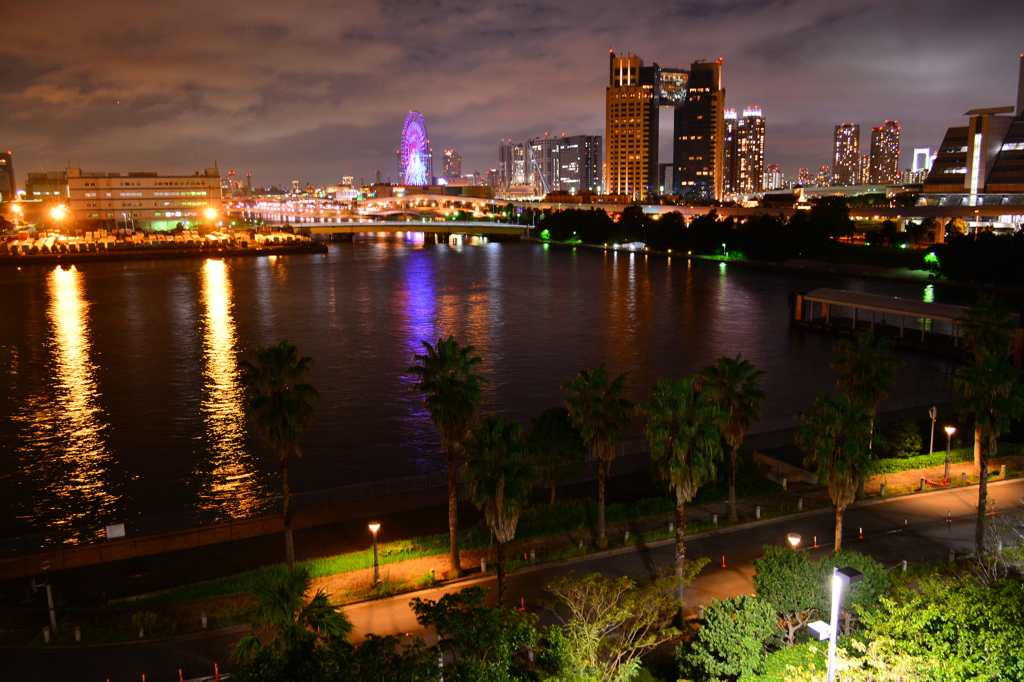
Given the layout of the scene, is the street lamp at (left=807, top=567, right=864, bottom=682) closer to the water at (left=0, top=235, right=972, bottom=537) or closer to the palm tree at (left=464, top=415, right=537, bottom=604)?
the palm tree at (left=464, top=415, right=537, bottom=604)

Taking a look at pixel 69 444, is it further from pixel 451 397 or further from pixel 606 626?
pixel 606 626

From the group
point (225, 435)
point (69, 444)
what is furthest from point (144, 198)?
point (225, 435)

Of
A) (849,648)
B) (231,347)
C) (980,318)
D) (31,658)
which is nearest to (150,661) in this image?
(31,658)

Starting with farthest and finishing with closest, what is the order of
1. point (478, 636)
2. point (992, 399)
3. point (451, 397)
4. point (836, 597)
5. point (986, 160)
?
point (986, 160)
point (992, 399)
point (451, 397)
point (478, 636)
point (836, 597)

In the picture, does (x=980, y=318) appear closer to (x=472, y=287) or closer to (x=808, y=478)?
(x=808, y=478)

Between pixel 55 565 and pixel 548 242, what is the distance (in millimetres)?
123596

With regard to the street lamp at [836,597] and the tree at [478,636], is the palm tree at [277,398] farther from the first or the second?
the street lamp at [836,597]

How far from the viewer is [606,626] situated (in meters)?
12.3

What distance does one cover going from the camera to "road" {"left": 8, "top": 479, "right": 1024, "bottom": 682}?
12828 mm

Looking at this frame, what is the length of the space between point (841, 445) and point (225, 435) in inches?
949

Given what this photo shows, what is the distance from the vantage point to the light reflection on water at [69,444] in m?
24.3

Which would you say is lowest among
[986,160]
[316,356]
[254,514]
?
[254,514]

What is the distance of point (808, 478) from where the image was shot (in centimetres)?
2158

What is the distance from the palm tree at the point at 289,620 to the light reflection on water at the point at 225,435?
14.3 meters
